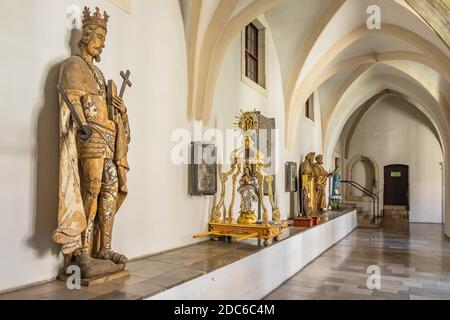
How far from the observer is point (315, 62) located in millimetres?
8234

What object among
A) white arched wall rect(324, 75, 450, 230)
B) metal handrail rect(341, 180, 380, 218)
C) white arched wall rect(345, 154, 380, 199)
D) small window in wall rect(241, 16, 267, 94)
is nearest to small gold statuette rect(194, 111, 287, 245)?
small window in wall rect(241, 16, 267, 94)

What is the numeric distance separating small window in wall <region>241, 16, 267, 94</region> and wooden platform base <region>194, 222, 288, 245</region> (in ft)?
9.90

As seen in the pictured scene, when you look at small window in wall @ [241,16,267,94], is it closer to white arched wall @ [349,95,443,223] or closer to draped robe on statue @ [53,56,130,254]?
draped robe on statue @ [53,56,130,254]

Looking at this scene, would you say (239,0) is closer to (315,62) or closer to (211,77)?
(211,77)

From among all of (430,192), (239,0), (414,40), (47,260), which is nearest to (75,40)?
(47,260)

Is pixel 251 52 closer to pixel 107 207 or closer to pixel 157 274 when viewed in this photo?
pixel 107 207

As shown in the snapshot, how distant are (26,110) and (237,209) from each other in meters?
4.01

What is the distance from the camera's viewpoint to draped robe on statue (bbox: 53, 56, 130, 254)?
2742 millimetres

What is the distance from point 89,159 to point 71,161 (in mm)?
167

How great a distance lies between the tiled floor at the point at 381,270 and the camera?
4883 mm

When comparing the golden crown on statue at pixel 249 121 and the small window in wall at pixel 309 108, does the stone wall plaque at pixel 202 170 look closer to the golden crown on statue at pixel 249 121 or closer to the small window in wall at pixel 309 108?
the golden crown on statue at pixel 249 121

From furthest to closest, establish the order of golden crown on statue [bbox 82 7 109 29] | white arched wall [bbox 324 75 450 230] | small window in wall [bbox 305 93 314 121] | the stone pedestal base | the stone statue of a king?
white arched wall [bbox 324 75 450 230]
small window in wall [bbox 305 93 314 121]
the stone pedestal base
golden crown on statue [bbox 82 7 109 29]
the stone statue of a king

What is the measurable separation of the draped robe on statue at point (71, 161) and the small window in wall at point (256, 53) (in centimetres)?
440

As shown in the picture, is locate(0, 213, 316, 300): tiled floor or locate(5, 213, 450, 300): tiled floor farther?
locate(5, 213, 450, 300): tiled floor
